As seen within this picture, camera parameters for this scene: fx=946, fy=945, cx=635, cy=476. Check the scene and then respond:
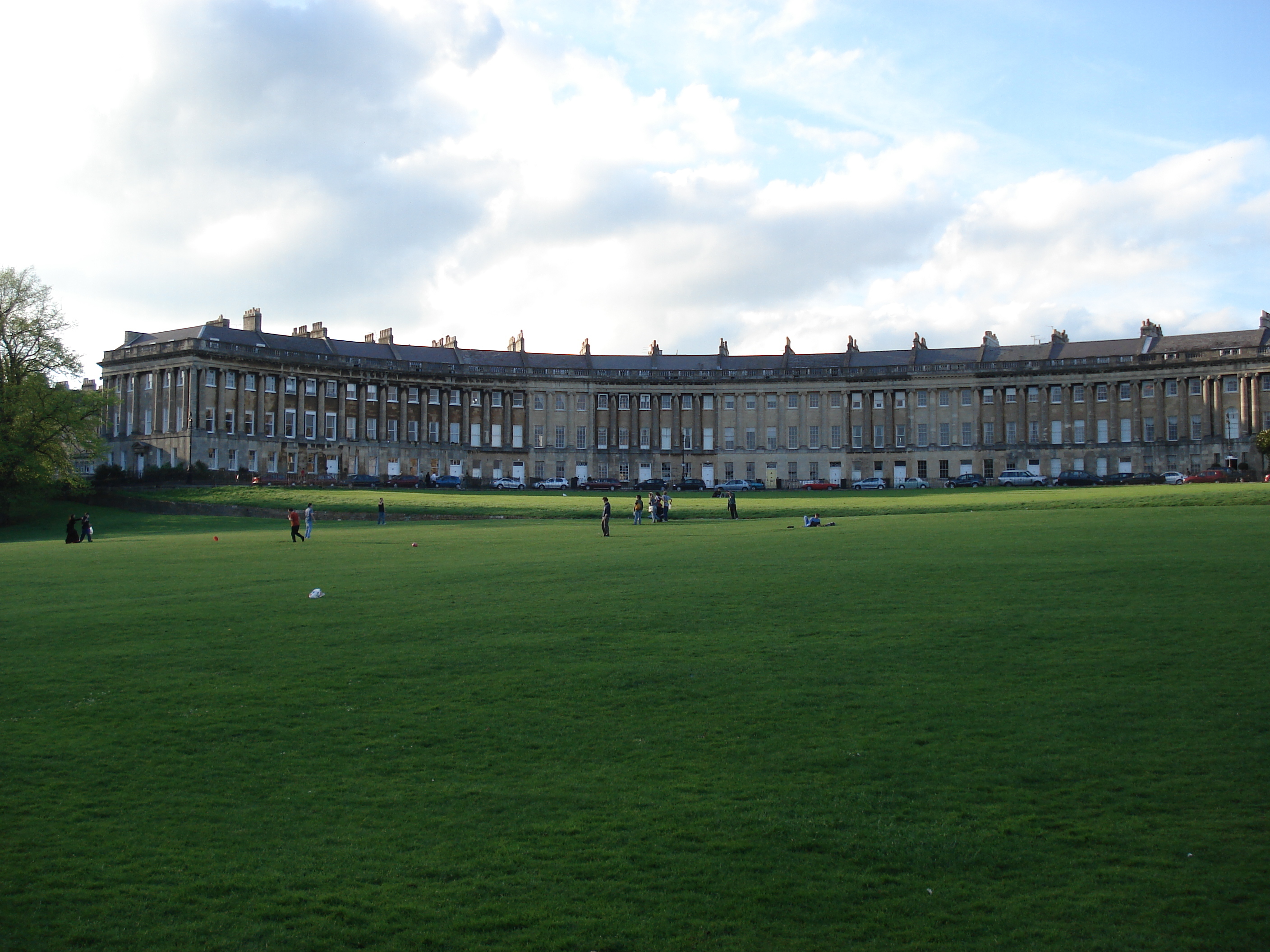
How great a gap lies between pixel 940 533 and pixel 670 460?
71135mm

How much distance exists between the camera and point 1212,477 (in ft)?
237

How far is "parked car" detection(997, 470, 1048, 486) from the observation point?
79625 mm

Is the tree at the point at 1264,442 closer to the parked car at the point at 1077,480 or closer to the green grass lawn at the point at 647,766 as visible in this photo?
the parked car at the point at 1077,480

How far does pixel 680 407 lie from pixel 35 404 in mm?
61697

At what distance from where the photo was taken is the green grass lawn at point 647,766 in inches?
326

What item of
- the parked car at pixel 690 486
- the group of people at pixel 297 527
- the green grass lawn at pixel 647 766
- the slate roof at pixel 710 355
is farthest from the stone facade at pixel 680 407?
the green grass lawn at pixel 647 766

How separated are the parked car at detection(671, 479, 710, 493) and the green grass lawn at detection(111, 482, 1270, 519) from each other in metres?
6.96

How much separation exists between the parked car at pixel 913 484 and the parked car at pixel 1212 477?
1941 cm

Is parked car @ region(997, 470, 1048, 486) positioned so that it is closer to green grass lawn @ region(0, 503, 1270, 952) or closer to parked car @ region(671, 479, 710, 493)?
parked car @ region(671, 479, 710, 493)

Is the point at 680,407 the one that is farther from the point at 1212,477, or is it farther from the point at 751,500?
the point at 1212,477

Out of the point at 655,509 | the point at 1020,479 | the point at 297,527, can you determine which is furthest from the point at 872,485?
the point at 297,527

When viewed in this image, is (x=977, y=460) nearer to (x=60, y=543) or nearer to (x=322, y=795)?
(x=60, y=543)

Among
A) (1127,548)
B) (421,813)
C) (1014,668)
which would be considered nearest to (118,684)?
(421,813)

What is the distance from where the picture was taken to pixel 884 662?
15.5 m
